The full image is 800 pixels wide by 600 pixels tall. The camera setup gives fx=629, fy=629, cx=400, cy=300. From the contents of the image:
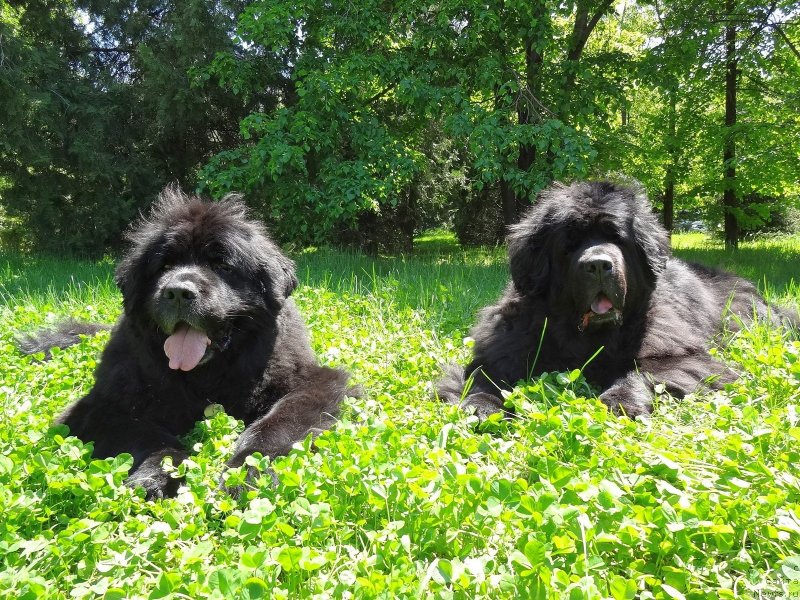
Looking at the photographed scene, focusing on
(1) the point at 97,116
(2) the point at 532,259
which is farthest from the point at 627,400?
(1) the point at 97,116

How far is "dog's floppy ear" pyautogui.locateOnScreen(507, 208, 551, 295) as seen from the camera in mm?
3875

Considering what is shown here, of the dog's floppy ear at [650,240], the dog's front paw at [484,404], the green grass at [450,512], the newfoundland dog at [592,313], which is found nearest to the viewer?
the green grass at [450,512]

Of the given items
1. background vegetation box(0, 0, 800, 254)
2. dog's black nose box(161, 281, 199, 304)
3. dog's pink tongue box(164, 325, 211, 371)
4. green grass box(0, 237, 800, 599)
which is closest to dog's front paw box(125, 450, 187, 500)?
green grass box(0, 237, 800, 599)

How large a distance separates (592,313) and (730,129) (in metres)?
10.8

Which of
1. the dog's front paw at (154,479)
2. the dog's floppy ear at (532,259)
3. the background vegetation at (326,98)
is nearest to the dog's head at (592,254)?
the dog's floppy ear at (532,259)

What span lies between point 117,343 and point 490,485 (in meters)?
2.37

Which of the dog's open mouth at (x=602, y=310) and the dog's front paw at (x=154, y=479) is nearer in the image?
the dog's front paw at (x=154, y=479)

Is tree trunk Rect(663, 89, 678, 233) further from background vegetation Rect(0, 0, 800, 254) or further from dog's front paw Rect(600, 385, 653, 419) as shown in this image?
dog's front paw Rect(600, 385, 653, 419)

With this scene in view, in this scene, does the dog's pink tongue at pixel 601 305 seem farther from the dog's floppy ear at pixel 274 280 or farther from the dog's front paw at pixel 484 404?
the dog's floppy ear at pixel 274 280

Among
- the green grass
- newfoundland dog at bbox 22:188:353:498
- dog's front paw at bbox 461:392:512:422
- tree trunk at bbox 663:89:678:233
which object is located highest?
tree trunk at bbox 663:89:678:233

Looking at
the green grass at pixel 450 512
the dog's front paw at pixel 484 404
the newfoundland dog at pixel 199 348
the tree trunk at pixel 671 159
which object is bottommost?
the dog's front paw at pixel 484 404

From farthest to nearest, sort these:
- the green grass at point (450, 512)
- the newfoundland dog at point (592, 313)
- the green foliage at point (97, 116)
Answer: the green foliage at point (97, 116) < the newfoundland dog at point (592, 313) < the green grass at point (450, 512)

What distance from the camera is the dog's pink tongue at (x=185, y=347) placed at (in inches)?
122

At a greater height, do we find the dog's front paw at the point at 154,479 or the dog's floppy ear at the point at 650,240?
Answer: the dog's floppy ear at the point at 650,240
